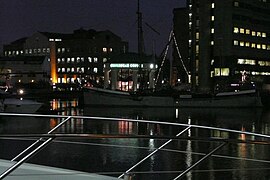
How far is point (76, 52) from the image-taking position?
126250 mm

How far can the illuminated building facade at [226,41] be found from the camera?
11038cm

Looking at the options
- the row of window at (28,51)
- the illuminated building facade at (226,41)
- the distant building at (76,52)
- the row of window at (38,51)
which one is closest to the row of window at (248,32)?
the illuminated building facade at (226,41)

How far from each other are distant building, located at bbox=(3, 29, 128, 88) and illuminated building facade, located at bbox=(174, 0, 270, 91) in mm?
25465

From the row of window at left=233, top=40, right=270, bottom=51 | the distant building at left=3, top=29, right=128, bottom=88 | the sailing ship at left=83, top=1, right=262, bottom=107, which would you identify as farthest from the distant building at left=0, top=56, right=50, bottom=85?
the sailing ship at left=83, top=1, right=262, bottom=107

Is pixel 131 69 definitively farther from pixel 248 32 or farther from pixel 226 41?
pixel 248 32

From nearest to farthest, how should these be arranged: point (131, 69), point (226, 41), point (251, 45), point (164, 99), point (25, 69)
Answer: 1. point (164, 99)
2. point (131, 69)
3. point (226, 41)
4. point (25, 69)
5. point (251, 45)

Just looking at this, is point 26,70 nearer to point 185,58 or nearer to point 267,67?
point 185,58

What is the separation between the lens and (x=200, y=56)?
113 meters

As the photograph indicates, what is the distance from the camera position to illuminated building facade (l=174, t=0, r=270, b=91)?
11038 cm

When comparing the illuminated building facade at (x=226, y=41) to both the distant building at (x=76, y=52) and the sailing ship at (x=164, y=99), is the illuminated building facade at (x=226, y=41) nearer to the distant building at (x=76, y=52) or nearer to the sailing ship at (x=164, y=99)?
the distant building at (x=76, y=52)

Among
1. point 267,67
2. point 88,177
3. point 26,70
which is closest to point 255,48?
point 267,67

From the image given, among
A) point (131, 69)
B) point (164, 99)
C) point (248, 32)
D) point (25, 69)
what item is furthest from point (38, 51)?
point (164, 99)

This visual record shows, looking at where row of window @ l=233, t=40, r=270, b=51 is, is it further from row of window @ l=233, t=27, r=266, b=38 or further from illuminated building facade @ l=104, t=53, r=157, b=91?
illuminated building facade @ l=104, t=53, r=157, b=91

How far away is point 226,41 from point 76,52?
43678 mm
